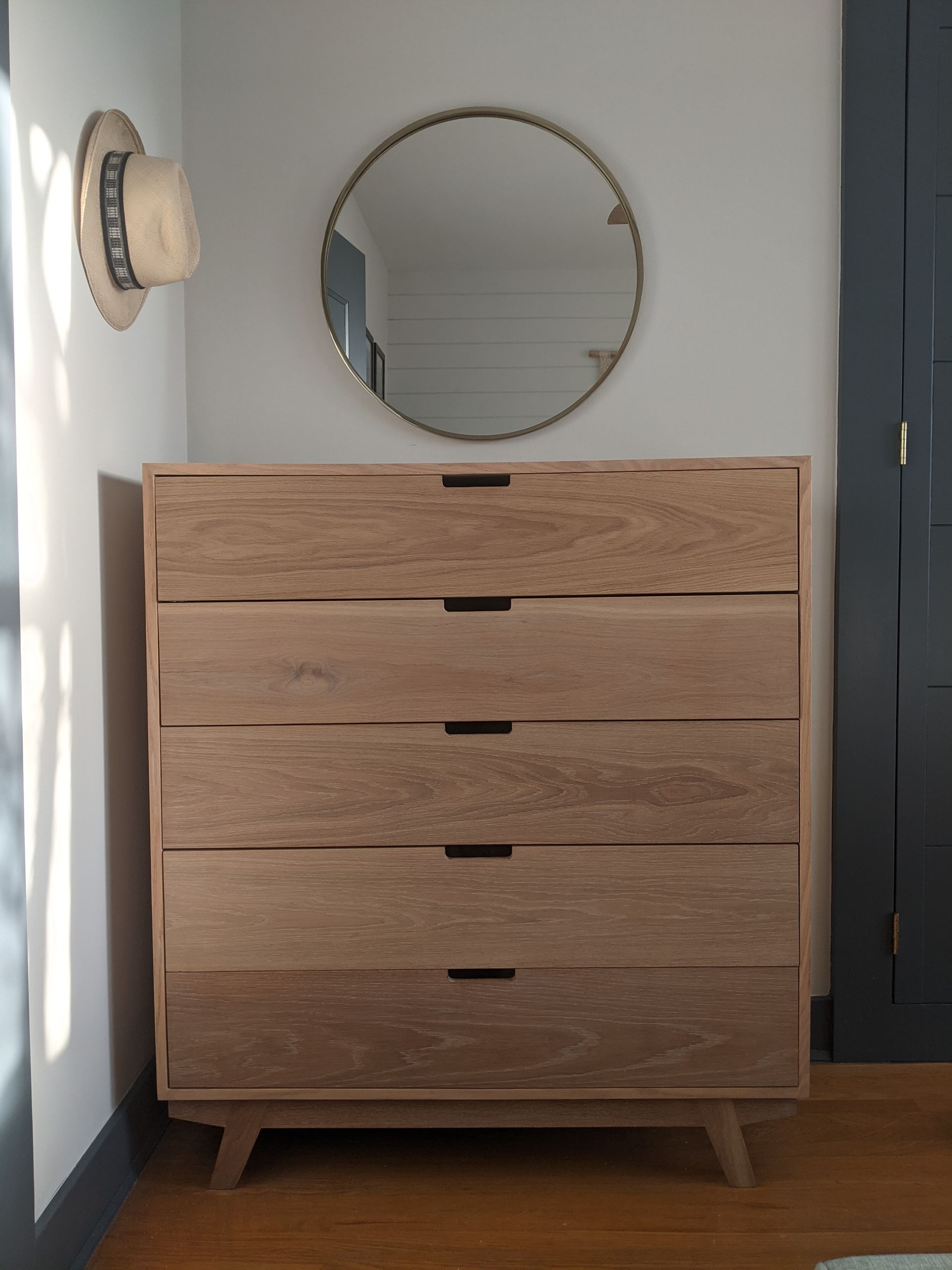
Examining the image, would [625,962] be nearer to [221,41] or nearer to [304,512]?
[304,512]

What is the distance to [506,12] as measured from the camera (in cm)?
187

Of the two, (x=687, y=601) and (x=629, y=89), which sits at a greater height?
(x=629, y=89)

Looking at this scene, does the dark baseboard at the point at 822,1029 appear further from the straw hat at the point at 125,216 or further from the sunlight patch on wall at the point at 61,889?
the straw hat at the point at 125,216

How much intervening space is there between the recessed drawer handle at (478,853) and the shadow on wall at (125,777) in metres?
0.57

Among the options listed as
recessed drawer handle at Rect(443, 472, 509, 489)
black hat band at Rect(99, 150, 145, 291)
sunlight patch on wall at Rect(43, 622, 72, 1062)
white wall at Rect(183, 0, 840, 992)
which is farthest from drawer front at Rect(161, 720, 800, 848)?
black hat band at Rect(99, 150, 145, 291)

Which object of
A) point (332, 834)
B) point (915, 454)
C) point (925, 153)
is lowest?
point (332, 834)

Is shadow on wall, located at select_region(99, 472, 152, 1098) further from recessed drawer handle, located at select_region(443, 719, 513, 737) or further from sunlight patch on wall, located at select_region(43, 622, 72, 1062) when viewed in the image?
recessed drawer handle, located at select_region(443, 719, 513, 737)

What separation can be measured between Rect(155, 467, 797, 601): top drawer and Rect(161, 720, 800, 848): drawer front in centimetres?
23

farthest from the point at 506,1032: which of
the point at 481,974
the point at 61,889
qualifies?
the point at 61,889

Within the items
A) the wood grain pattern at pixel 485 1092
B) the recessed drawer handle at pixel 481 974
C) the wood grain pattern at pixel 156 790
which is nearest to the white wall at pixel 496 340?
the wood grain pattern at pixel 156 790

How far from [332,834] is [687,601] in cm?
68

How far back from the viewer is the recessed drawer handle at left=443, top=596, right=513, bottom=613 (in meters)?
1.50

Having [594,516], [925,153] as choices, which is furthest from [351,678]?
[925,153]

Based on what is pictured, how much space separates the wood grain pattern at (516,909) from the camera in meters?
1.49
